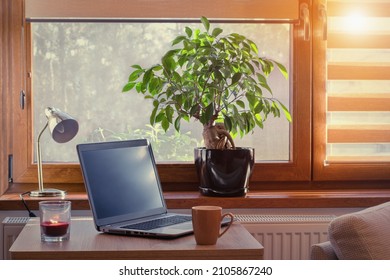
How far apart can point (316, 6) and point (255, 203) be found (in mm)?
819

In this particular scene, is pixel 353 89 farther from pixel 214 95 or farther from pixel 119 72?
pixel 119 72

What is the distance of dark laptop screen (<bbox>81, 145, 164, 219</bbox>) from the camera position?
227 cm

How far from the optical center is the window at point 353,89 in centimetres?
307

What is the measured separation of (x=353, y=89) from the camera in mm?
3090

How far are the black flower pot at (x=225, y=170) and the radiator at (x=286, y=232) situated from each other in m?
0.11

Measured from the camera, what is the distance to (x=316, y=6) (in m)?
3.04

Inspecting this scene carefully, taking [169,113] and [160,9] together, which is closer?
[169,113]

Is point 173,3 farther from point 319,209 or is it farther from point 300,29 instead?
point 319,209

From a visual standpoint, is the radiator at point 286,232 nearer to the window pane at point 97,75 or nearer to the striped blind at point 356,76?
the striped blind at point 356,76

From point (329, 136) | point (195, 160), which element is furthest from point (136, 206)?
point (329, 136)

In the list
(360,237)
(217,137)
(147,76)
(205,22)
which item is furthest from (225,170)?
(360,237)

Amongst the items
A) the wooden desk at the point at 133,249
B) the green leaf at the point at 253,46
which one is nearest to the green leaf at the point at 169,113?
the green leaf at the point at 253,46

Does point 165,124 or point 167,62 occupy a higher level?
point 167,62

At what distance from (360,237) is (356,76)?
1216 millimetres
